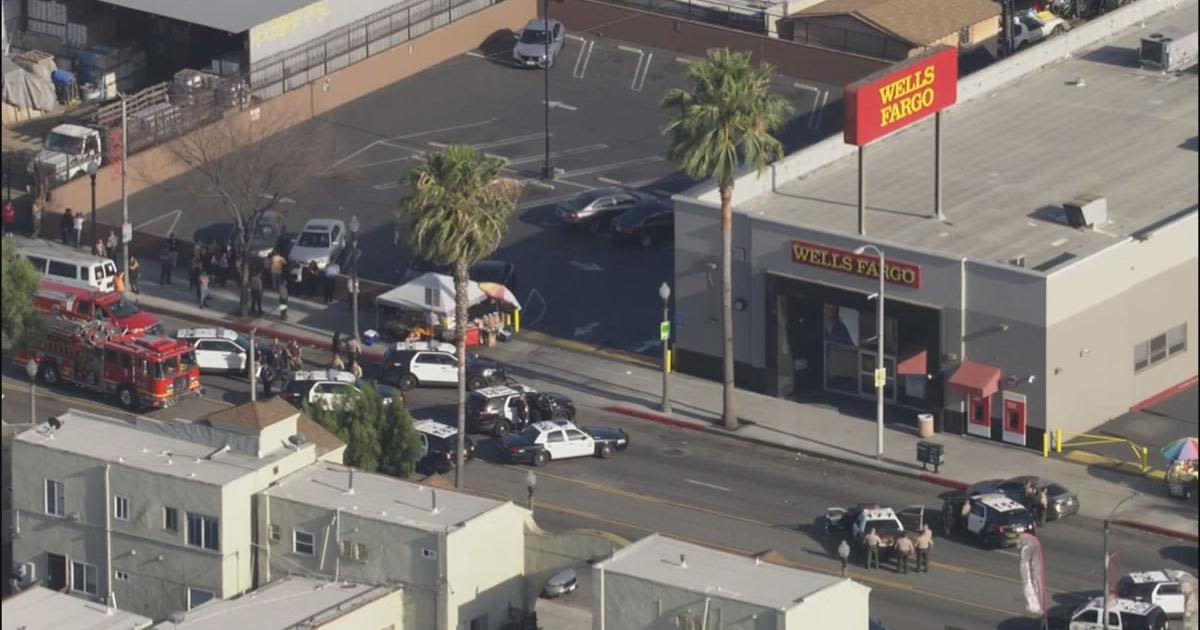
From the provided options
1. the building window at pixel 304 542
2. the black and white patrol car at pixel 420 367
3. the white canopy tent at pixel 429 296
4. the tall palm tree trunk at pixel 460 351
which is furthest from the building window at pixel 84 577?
the white canopy tent at pixel 429 296

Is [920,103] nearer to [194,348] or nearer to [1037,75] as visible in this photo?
[1037,75]

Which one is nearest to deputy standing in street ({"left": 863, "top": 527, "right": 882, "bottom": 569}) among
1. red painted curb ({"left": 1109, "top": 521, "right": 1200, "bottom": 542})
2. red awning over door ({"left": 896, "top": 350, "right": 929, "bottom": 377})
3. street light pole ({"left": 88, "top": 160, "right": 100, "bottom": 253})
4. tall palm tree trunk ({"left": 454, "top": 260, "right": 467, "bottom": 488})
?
red painted curb ({"left": 1109, "top": 521, "right": 1200, "bottom": 542})

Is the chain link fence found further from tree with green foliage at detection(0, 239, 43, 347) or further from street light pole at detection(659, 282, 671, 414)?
street light pole at detection(659, 282, 671, 414)

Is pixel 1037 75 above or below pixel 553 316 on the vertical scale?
above

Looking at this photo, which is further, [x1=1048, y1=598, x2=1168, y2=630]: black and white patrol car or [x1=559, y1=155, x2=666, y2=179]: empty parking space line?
[x1=559, y1=155, x2=666, y2=179]: empty parking space line

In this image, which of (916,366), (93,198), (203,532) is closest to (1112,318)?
(916,366)

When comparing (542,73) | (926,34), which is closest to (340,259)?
(542,73)
